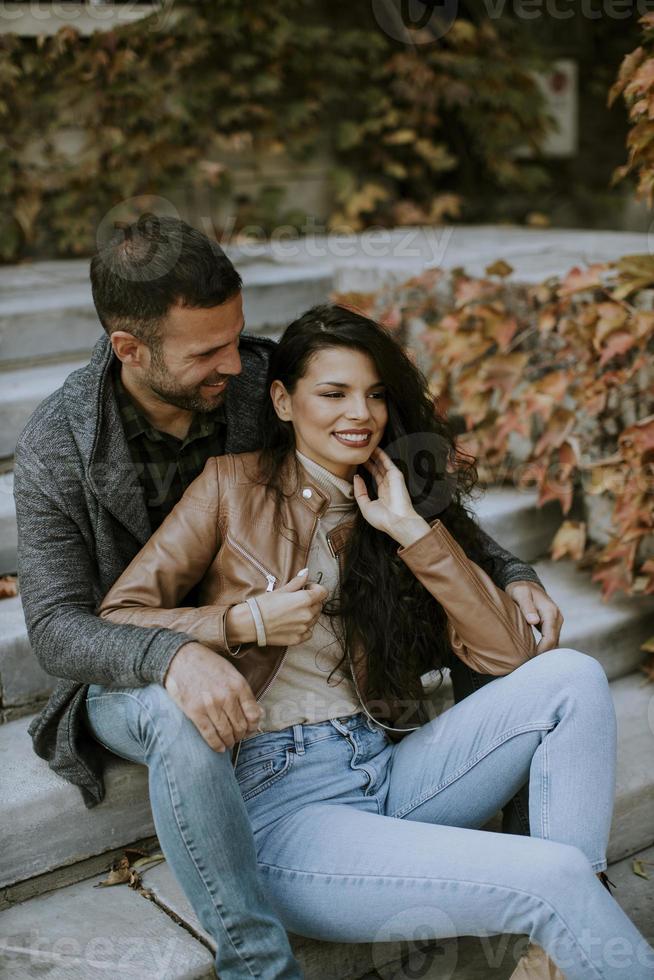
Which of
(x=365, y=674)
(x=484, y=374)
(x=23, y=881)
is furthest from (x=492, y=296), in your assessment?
(x=23, y=881)

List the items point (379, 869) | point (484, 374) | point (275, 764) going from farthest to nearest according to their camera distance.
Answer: point (484, 374) < point (275, 764) < point (379, 869)

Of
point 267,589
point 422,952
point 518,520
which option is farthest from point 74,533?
point 518,520

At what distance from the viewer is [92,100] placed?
4.81 meters

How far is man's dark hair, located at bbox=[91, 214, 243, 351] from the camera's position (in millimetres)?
1999

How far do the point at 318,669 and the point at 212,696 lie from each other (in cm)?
35

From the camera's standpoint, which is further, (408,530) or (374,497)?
(374,497)

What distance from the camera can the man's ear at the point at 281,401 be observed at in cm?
207

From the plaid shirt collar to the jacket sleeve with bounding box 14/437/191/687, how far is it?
0.59 ft

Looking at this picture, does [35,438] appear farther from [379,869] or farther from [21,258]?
[21,258]

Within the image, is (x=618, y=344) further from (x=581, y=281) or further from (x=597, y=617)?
(x=597, y=617)

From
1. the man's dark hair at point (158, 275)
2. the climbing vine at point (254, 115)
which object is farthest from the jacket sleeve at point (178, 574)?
the climbing vine at point (254, 115)

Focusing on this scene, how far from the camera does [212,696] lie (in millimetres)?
1686

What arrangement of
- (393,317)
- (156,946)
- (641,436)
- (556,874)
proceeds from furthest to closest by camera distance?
(393,317), (641,436), (156,946), (556,874)

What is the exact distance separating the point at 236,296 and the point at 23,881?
1.25m
